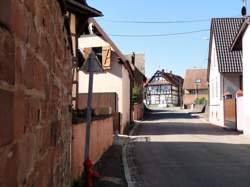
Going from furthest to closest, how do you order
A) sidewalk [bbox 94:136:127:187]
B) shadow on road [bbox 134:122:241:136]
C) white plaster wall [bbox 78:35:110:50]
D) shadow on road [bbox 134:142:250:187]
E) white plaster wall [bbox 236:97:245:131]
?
white plaster wall [bbox 78:35:110:50]
white plaster wall [bbox 236:97:245:131]
shadow on road [bbox 134:122:241:136]
shadow on road [bbox 134:142:250:187]
sidewalk [bbox 94:136:127:187]

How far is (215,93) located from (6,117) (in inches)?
1558

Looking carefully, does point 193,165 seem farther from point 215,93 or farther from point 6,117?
point 215,93

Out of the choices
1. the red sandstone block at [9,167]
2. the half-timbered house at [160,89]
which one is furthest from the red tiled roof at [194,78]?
the red sandstone block at [9,167]

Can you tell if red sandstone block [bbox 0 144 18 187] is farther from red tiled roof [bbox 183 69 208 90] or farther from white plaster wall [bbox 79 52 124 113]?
red tiled roof [bbox 183 69 208 90]

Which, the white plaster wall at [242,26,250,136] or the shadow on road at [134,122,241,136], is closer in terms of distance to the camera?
the white plaster wall at [242,26,250,136]

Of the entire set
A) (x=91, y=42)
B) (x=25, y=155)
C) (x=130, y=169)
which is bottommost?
(x=130, y=169)

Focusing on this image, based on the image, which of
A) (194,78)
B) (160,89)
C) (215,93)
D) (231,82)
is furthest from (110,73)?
(160,89)

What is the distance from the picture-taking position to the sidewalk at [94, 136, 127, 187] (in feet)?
33.7

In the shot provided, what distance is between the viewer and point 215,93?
40.8 meters

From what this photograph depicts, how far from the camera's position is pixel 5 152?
6.95ft

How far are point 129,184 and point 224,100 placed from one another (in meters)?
24.4

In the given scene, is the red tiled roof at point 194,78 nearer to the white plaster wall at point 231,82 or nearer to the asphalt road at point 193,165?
the white plaster wall at point 231,82

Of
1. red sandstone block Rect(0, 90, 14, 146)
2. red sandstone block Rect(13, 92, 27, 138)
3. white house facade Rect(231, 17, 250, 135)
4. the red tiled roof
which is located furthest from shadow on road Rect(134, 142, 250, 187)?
the red tiled roof

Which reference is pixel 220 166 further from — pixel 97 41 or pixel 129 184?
pixel 97 41
